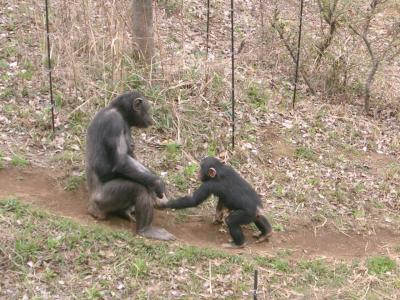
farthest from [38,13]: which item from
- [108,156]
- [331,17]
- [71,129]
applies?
[331,17]

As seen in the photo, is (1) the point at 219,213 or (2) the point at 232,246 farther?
(1) the point at 219,213

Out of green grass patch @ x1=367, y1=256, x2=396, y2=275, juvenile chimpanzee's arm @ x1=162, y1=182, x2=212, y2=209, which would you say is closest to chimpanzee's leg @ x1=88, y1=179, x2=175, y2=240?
juvenile chimpanzee's arm @ x1=162, y1=182, x2=212, y2=209

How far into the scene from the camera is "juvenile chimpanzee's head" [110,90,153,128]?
708cm

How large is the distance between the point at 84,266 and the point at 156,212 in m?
1.52

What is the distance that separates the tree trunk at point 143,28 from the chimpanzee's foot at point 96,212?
3.04m

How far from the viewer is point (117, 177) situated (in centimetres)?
691

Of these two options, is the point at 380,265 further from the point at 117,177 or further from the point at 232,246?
the point at 117,177

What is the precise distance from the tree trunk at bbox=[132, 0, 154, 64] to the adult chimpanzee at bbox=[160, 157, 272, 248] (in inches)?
114

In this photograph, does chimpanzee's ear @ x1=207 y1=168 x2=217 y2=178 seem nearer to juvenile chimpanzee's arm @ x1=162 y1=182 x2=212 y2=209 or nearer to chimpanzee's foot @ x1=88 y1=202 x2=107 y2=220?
juvenile chimpanzee's arm @ x1=162 y1=182 x2=212 y2=209

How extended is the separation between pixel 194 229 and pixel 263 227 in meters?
0.82

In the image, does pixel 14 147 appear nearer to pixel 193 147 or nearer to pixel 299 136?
pixel 193 147

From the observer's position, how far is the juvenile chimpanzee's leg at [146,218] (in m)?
6.84

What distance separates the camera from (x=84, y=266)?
20.3 ft

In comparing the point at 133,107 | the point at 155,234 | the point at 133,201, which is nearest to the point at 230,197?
the point at 155,234
